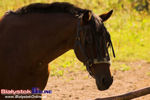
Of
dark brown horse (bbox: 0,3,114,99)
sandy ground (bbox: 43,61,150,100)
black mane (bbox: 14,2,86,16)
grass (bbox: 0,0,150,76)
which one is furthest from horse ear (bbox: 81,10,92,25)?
grass (bbox: 0,0,150,76)

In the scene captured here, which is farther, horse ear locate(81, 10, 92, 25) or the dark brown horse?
the dark brown horse

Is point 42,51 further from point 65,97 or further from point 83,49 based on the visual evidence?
point 65,97

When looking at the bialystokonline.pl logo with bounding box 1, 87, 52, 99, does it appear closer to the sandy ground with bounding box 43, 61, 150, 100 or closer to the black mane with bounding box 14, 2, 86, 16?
the black mane with bounding box 14, 2, 86, 16

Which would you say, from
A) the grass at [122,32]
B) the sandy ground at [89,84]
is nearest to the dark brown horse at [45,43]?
the sandy ground at [89,84]

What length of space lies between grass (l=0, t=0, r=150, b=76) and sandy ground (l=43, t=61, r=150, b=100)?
0.32 meters

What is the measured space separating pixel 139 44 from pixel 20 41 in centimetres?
760

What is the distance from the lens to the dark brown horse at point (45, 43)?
309cm

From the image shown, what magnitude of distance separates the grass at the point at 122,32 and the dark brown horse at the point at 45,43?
397 centimetres

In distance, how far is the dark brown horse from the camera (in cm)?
309

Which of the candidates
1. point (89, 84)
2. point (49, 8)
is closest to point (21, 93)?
point (49, 8)

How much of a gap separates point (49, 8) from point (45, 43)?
0.38 meters

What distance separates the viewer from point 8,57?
3109 millimetres

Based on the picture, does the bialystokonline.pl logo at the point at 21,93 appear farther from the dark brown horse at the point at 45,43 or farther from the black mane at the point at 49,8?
the black mane at the point at 49,8

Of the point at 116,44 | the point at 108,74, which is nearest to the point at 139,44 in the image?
the point at 116,44
